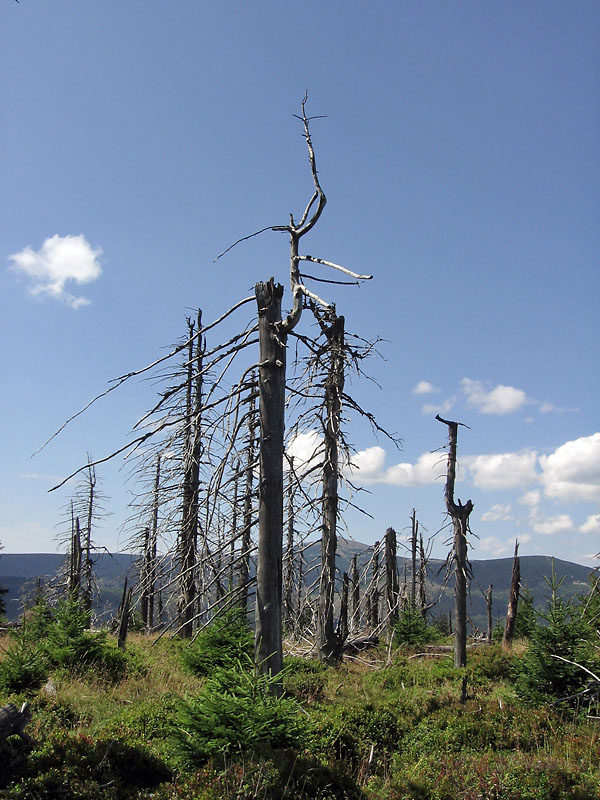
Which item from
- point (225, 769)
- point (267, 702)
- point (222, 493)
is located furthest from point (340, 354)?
point (225, 769)

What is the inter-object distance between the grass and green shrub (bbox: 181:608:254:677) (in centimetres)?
28

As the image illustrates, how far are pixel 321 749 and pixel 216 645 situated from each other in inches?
221

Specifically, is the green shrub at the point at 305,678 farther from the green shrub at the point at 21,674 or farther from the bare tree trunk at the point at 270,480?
the green shrub at the point at 21,674

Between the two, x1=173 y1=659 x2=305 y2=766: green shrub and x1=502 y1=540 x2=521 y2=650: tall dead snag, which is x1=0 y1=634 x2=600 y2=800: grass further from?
x1=502 y1=540 x2=521 y2=650: tall dead snag

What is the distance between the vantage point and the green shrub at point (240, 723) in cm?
608

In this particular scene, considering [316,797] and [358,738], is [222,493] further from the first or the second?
[358,738]

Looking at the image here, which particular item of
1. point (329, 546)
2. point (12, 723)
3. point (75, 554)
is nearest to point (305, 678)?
point (329, 546)

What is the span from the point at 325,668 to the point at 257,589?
8.94 metres

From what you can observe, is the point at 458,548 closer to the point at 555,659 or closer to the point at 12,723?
the point at 555,659

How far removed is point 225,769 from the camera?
583cm

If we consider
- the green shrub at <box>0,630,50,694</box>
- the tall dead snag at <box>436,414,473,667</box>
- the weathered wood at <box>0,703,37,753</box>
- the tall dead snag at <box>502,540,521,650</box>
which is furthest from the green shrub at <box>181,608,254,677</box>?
the tall dead snag at <box>502,540,521,650</box>

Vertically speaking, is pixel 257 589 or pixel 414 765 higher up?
pixel 257 589

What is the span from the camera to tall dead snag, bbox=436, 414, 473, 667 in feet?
57.1

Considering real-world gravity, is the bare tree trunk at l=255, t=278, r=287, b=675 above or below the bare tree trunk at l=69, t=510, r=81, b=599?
above
